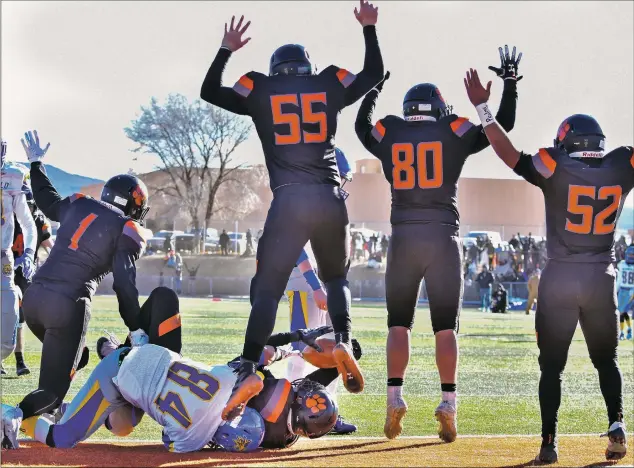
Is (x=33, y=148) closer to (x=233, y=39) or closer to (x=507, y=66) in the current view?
(x=233, y=39)

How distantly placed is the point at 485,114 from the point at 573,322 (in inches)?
56.6

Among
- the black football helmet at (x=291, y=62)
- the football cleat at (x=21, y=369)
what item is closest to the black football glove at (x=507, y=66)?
the black football helmet at (x=291, y=62)

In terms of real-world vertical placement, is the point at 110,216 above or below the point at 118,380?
above

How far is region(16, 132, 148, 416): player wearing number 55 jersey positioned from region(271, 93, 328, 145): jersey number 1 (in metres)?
1.13

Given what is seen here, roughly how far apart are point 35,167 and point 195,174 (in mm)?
44761

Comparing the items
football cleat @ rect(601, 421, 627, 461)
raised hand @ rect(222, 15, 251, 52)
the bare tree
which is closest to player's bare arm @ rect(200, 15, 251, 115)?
raised hand @ rect(222, 15, 251, 52)

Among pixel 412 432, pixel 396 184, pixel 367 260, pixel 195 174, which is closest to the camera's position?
pixel 396 184

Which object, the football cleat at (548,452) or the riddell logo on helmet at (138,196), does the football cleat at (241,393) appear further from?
the football cleat at (548,452)

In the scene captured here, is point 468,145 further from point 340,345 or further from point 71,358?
point 71,358

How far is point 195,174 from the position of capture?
52375 millimetres

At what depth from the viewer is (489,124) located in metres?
6.79

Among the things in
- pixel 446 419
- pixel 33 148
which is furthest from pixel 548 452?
pixel 33 148

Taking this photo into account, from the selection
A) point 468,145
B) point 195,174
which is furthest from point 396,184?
point 195,174

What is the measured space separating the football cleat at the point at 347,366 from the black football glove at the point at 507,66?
2.12 metres
